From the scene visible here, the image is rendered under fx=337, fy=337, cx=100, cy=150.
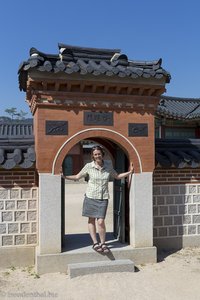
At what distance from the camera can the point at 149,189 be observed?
21.0ft

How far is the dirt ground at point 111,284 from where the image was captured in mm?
4891

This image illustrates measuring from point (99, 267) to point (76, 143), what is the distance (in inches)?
85.7

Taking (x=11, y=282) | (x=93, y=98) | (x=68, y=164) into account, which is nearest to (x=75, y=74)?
(x=93, y=98)

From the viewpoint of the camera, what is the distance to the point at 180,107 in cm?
2289

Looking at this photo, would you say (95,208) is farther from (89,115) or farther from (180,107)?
(180,107)

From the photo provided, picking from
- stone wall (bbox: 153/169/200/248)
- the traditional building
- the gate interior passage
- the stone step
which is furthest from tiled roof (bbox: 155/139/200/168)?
the stone step

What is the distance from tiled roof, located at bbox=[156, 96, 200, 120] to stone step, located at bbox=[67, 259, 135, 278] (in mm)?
14006

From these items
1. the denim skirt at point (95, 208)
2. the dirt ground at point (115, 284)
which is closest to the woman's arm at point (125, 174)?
the denim skirt at point (95, 208)

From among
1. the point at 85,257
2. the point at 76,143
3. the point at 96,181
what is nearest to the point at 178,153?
the point at 96,181

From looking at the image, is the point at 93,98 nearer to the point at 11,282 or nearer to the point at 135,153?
the point at 135,153

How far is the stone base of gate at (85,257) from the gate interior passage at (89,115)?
0.07ft

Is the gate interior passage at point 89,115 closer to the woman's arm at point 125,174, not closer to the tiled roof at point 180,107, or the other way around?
the woman's arm at point 125,174

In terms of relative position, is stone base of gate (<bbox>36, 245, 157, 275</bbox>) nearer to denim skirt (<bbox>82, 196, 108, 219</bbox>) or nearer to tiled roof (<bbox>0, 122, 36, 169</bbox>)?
denim skirt (<bbox>82, 196, 108, 219</bbox>)

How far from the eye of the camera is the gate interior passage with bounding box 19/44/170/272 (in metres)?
5.77
